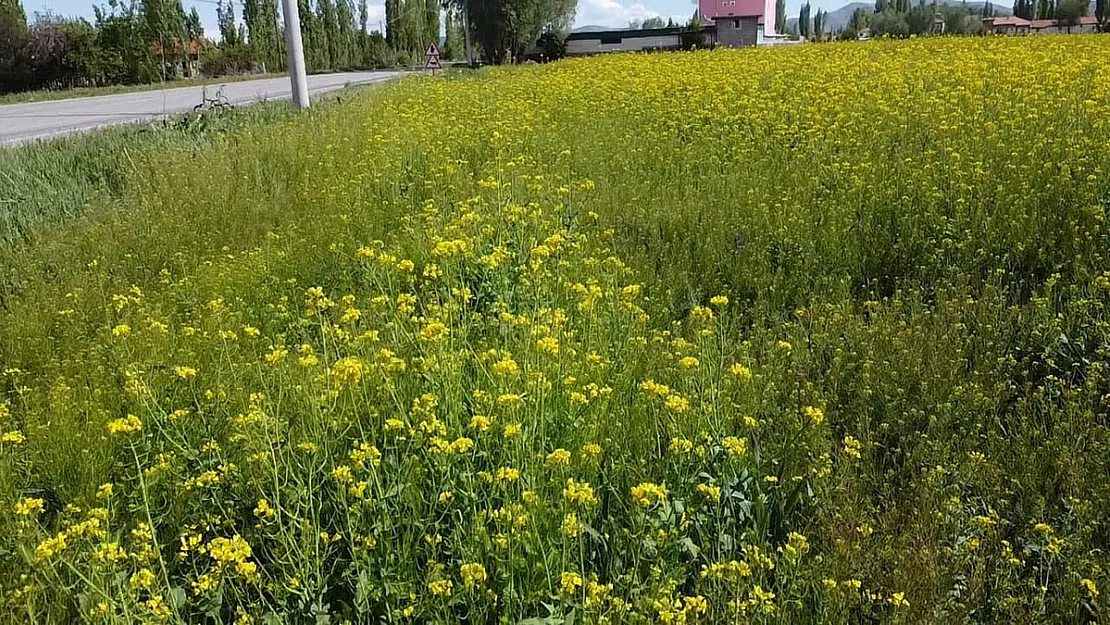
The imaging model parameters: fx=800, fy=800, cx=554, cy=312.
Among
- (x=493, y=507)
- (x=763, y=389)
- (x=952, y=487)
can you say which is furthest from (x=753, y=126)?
(x=493, y=507)

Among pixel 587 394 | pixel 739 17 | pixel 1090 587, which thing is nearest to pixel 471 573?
pixel 587 394

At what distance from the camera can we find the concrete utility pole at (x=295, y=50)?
13.1m

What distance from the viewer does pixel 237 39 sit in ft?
137

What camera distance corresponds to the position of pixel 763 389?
3342 millimetres

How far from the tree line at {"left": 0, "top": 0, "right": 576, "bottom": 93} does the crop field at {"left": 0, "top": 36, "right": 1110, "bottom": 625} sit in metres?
25.9

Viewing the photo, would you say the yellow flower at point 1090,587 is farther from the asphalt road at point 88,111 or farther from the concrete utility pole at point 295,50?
the asphalt road at point 88,111

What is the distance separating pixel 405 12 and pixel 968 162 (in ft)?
176

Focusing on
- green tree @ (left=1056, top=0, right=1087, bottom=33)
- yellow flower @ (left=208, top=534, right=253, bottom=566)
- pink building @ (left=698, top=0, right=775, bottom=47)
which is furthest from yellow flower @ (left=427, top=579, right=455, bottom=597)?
green tree @ (left=1056, top=0, right=1087, bottom=33)

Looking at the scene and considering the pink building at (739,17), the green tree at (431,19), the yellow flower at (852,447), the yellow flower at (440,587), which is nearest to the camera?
the yellow flower at (440,587)

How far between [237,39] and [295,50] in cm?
3267

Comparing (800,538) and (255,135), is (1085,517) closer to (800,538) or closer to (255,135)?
(800,538)

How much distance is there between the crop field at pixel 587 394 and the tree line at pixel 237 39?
25.9 metres

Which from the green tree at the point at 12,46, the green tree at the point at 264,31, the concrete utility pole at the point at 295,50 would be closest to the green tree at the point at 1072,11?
the green tree at the point at 264,31

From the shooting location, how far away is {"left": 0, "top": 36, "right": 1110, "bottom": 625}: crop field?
2.29 metres
